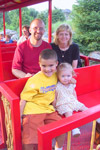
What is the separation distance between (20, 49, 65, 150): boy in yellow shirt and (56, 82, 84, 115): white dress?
2.6 inches

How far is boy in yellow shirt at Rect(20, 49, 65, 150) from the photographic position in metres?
1.48

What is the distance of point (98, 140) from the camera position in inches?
77.2

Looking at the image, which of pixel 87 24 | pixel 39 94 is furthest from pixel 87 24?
pixel 39 94

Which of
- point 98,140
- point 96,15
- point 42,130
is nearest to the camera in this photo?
point 42,130

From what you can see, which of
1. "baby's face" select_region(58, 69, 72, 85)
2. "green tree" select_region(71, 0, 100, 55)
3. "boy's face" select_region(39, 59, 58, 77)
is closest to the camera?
"boy's face" select_region(39, 59, 58, 77)

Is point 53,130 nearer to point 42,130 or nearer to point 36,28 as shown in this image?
point 42,130

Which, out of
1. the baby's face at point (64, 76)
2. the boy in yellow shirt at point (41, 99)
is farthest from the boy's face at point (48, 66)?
the baby's face at point (64, 76)

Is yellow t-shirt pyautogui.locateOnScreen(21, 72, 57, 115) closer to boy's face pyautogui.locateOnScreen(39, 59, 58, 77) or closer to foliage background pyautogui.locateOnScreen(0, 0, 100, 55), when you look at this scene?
boy's face pyautogui.locateOnScreen(39, 59, 58, 77)

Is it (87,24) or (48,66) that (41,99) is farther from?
(87,24)

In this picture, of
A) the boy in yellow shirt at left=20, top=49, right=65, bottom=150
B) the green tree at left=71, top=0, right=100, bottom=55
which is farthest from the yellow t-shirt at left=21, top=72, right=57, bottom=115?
the green tree at left=71, top=0, right=100, bottom=55

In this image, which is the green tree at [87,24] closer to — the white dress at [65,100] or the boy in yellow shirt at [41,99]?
the white dress at [65,100]

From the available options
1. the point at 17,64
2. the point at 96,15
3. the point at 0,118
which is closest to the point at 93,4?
the point at 96,15

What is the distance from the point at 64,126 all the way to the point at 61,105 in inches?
34.5

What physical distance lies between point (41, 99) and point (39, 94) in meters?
0.05
